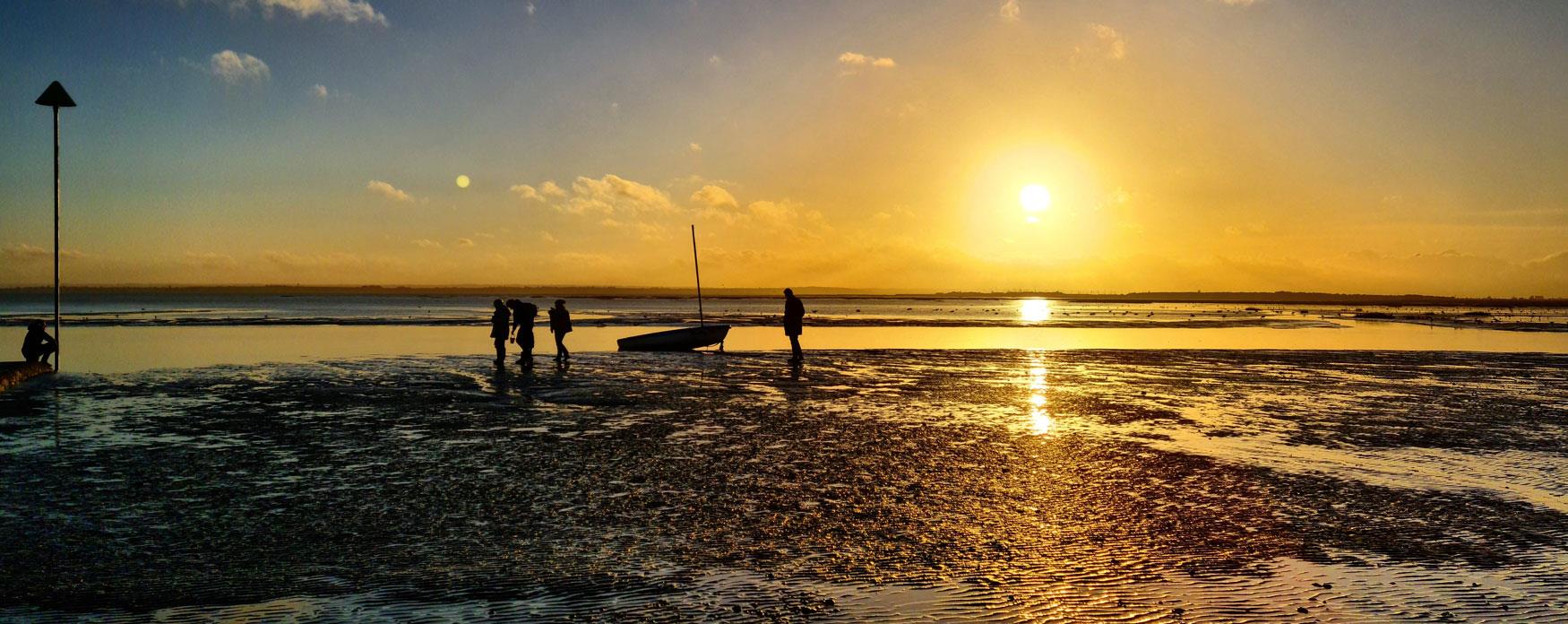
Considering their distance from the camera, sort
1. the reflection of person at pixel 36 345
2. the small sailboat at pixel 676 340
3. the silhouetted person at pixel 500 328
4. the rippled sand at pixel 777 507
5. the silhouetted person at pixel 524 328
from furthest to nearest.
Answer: the small sailboat at pixel 676 340, the silhouetted person at pixel 524 328, the silhouetted person at pixel 500 328, the reflection of person at pixel 36 345, the rippled sand at pixel 777 507

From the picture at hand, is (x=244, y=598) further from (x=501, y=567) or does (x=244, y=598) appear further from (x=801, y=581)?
(x=801, y=581)

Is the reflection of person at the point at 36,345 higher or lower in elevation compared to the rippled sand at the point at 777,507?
higher

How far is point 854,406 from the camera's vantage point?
18.5m

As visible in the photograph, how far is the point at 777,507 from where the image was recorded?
32.1 ft

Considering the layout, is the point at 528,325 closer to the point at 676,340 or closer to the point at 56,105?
the point at 676,340

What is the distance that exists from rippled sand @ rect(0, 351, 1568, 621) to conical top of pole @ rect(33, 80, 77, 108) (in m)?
9.02

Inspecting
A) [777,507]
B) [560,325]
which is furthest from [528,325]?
[777,507]

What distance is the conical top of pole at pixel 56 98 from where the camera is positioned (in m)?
24.0

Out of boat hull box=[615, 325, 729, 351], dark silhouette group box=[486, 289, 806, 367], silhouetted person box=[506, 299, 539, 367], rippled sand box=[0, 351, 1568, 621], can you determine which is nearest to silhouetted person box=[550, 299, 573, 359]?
dark silhouette group box=[486, 289, 806, 367]

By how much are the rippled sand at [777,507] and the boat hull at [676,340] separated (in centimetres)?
1439

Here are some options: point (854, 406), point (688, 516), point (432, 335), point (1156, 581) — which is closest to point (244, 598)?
point (688, 516)

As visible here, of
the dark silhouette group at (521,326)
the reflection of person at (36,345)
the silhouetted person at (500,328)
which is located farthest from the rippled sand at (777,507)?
the dark silhouette group at (521,326)

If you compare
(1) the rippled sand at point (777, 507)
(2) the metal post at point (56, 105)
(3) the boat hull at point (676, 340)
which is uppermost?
(2) the metal post at point (56, 105)

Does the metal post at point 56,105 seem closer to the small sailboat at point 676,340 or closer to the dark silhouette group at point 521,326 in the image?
the dark silhouette group at point 521,326
